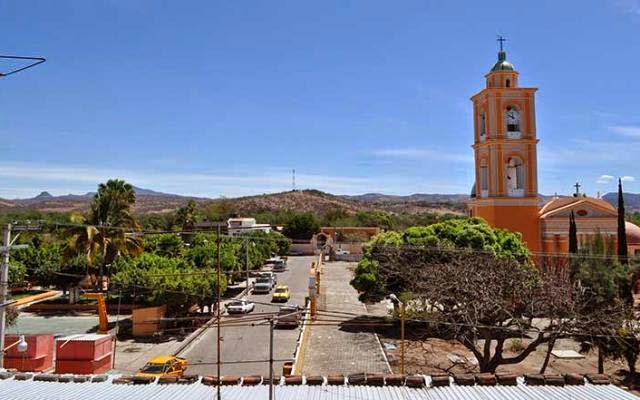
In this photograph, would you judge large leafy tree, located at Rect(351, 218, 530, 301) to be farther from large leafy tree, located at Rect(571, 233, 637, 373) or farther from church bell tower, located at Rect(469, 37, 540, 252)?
church bell tower, located at Rect(469, 37, 540, 252)

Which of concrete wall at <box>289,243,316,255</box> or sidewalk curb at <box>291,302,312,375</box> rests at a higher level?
concrete wall at <box>289,243,316,255</box>

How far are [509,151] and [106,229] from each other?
22279 mm

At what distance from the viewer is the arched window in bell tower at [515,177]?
31.0 meters

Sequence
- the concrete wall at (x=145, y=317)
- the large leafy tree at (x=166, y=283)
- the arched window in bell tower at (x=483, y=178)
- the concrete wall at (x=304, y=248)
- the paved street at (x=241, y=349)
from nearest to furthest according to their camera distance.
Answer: the paved street at (x=241, y=349) < the large leafy tree at (x=166, y=283) < the concrete wall at (x=145, y=317) < the arched window in bell tower at (x=483, y=178) < the concrete wall at (x=304, y=248)

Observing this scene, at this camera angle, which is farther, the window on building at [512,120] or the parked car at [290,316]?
the window on building at [512,120]

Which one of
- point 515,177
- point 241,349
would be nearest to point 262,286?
point 241,349

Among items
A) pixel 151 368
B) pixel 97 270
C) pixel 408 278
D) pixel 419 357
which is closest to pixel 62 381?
pixel 151 368

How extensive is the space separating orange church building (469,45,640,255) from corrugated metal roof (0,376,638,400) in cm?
2185

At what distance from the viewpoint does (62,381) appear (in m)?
10.1

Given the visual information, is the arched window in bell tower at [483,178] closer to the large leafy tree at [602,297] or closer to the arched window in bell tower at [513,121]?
the arched window in bell tower at [513,121]

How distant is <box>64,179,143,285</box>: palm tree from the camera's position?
1148 inches

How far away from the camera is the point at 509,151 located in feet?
100

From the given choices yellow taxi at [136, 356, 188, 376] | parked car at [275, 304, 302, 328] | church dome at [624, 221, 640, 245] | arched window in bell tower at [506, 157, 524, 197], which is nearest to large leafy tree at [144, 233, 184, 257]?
parked car at [275, 304, 302, 328]

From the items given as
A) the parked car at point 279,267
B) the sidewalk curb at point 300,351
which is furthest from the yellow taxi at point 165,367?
the parked car at point 279,267
